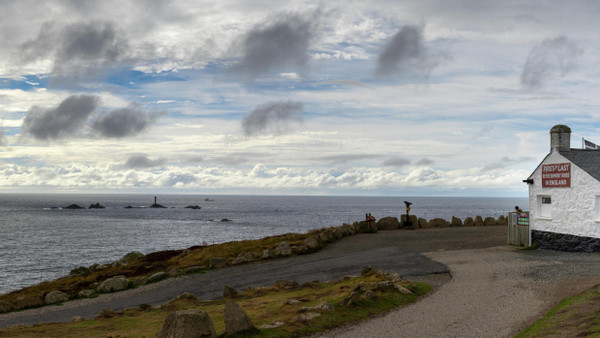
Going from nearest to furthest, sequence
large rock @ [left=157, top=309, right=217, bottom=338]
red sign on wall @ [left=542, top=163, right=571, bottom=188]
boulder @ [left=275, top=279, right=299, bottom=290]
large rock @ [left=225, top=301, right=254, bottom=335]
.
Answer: large rock @ [left=157, top=309, right=217, bottom=338], large rock @ [left=225, top=301, right=254, bottom=335], boulder @ [left=275, top=279, right=299, bottom=290], red sign on wall @ [left=542, top=163, right=571, bottom=188]

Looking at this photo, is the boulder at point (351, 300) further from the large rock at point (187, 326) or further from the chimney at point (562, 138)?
the chimney at point (562, 138)

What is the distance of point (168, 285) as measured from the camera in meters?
26.9

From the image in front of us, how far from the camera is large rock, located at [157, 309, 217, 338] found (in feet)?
37.4

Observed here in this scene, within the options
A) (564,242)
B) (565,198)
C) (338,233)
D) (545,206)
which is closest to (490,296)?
(564,242)

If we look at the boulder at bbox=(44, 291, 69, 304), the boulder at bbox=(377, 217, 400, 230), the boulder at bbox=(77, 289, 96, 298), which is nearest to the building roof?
the boulder at bbox=(377, 217, 400, 230)

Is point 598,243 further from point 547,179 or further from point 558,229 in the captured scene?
point 547,179

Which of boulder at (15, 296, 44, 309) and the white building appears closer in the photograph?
boulder at (15, 296, 44, 309)

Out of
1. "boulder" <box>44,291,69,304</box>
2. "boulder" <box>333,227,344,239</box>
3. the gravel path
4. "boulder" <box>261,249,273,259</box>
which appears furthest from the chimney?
"boulder" <box>44,291,69,304</box>

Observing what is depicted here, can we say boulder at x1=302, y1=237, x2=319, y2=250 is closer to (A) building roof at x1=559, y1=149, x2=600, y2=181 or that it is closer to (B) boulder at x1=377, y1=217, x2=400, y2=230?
(B) boulder at x1=377, y1=217, x2=400, y2=230

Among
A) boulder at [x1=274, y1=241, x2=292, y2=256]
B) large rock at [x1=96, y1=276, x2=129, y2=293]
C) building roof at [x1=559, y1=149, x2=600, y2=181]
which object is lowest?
large rock at [x1=96, y1=276, x2=129, y2=293]

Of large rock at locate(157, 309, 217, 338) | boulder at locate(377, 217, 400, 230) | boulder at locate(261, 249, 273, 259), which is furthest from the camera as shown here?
boulder at locate(377, 217, 400, 230)

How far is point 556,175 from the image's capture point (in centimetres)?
2888

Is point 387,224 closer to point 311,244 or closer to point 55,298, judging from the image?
point 311,244

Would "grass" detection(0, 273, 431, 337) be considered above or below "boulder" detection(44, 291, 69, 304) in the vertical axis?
above
